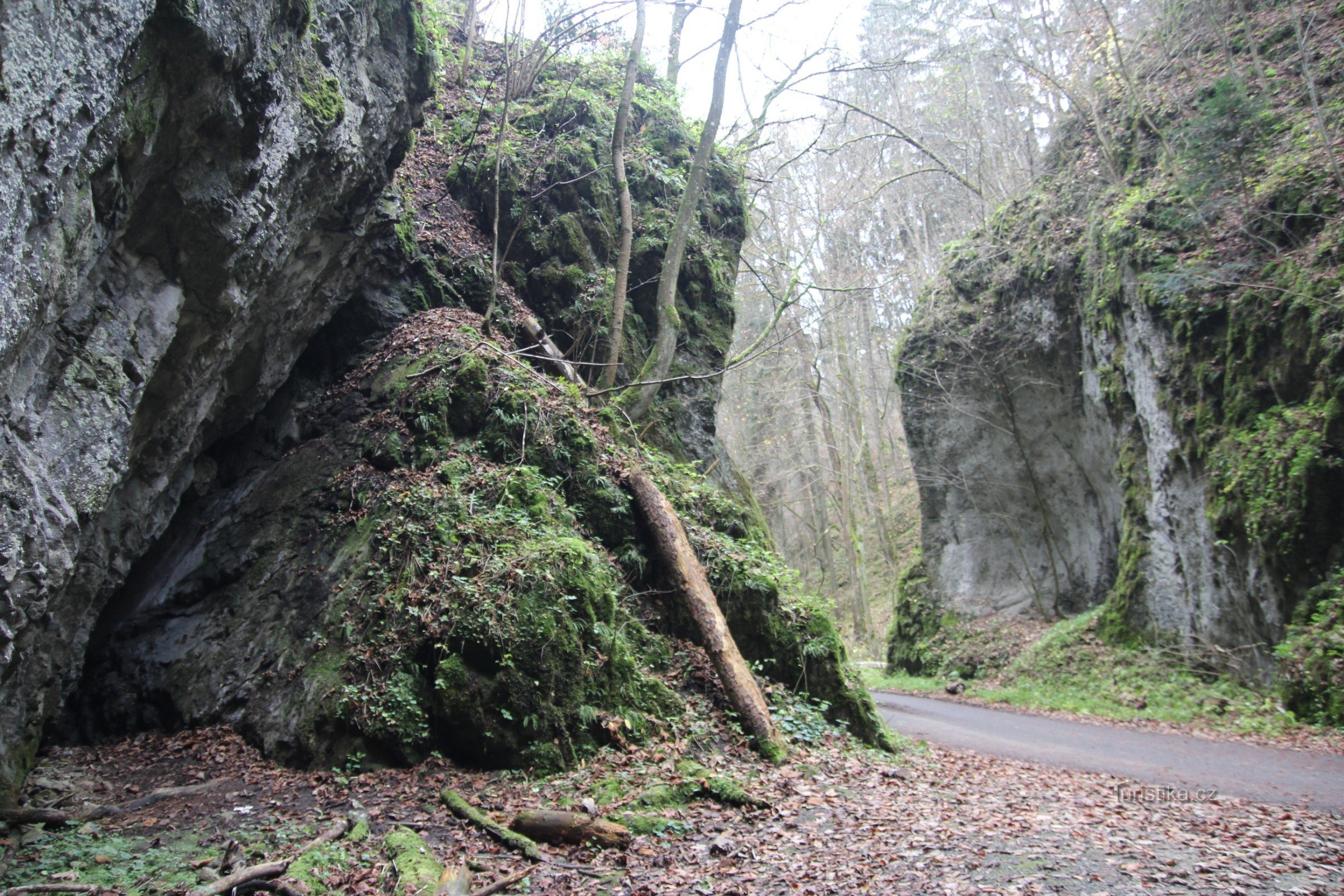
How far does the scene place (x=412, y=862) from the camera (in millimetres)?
4176

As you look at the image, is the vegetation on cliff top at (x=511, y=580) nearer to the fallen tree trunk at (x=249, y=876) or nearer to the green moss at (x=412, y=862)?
the green moss at (x=412, y=862)

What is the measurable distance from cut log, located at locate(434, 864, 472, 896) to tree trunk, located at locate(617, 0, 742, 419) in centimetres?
828

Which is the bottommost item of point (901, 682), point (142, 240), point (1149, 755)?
point (901, 682)

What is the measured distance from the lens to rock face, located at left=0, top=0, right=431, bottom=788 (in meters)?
3.63

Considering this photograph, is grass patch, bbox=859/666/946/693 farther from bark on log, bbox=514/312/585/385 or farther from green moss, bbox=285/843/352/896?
green moss, bbox=285/843/352/896

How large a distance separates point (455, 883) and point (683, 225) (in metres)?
10.6

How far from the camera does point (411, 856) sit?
4246 mm

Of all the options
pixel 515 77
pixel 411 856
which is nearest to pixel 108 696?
pixel 411 856

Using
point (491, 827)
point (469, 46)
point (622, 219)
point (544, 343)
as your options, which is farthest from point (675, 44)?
point (491, 827)

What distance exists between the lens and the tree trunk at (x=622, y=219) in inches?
457

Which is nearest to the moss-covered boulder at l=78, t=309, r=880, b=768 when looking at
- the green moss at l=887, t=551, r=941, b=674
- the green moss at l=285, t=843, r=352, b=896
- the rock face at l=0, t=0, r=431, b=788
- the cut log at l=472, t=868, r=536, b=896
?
the rock face at l=0, t=0, r=431, b=788

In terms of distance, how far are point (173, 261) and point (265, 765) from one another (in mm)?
4244

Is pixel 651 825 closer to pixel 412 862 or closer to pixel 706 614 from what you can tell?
pixel 412 862

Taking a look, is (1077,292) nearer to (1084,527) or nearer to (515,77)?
Result: (1084,527)
